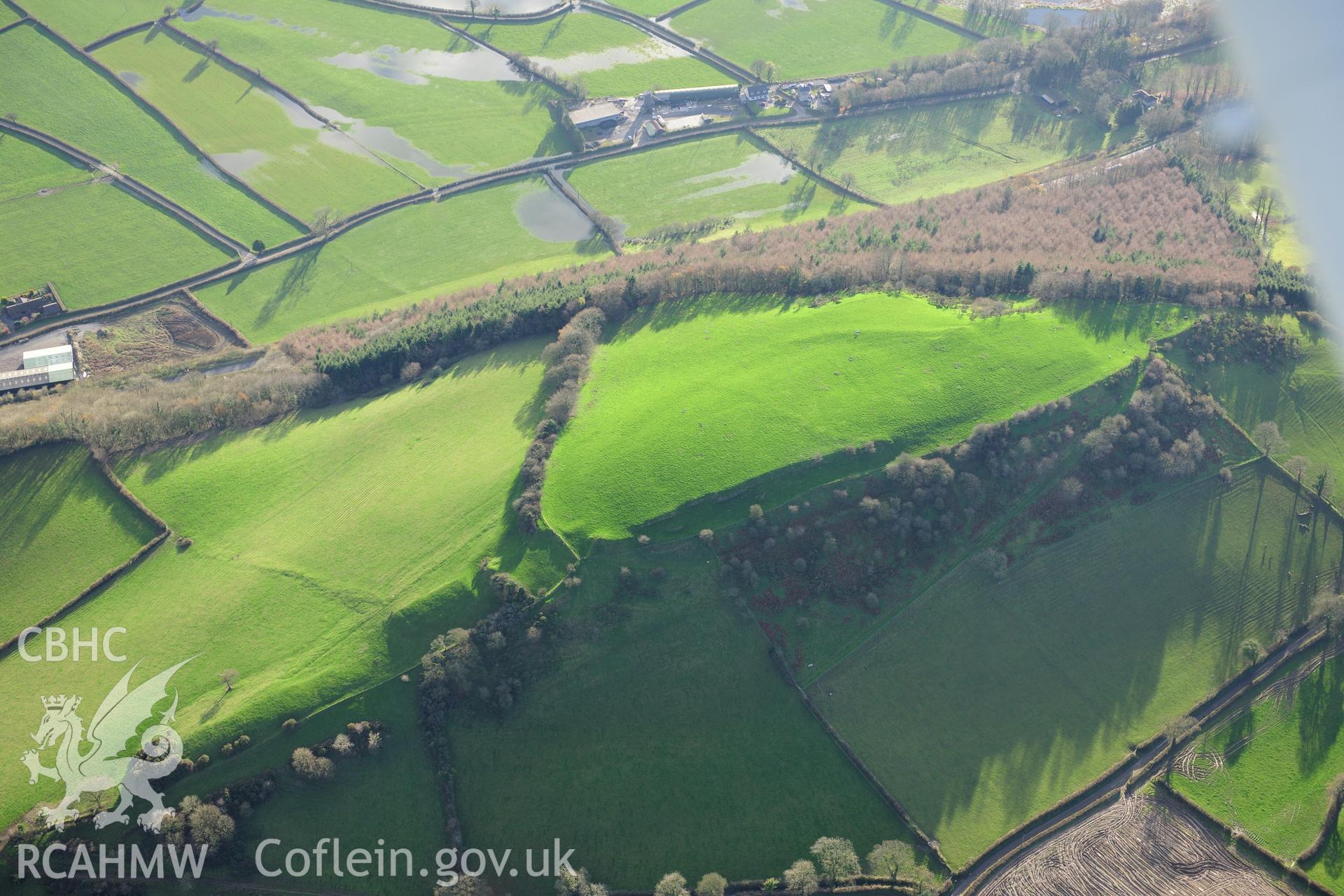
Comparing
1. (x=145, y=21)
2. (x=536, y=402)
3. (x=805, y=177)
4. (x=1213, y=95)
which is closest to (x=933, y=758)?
(x=536, y=402)

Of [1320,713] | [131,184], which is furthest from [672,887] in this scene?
[131,184]

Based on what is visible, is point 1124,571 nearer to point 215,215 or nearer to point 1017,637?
point 1017,637

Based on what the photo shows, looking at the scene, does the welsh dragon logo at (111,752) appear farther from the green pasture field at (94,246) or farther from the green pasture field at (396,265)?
the green pasture field at (94,246)

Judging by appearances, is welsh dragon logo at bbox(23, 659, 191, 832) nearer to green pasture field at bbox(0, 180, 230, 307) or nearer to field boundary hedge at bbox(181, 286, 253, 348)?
field boundary hedge at bbox(181, 286, 253, 348)

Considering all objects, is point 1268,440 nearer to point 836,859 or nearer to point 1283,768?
point 1283,768

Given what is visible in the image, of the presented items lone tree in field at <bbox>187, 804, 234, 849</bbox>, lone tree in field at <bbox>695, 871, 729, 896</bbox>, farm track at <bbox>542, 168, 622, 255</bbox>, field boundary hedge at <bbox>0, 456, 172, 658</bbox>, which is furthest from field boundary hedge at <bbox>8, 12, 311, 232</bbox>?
lone tree in field at <bbox>695, 871, 729, 896</bbox>

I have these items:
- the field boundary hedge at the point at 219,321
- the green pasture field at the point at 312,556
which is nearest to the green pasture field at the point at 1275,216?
the green pasture field at the point at 312,556

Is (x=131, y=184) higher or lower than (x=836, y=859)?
higher
